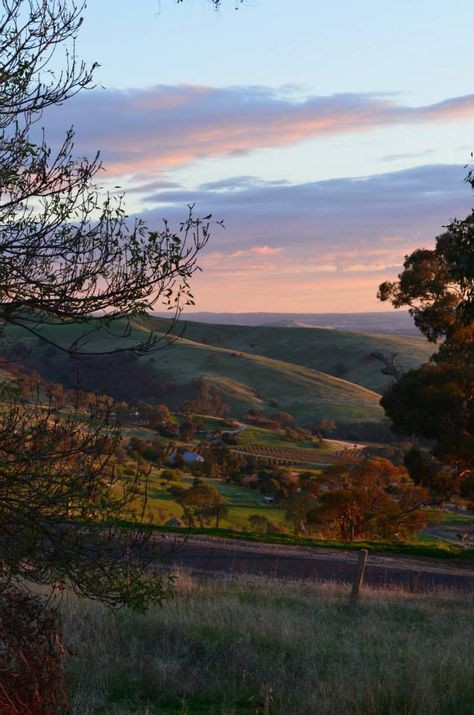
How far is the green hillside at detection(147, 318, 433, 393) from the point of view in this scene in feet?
448

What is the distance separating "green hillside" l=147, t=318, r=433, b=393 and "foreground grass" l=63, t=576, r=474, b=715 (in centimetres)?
11455

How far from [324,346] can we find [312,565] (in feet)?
438

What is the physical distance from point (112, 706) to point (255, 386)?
107 m

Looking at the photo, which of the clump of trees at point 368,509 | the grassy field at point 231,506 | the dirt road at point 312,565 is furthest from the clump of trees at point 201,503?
the dirt road at point 312,565

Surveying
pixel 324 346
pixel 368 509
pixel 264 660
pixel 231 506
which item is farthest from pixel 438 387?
pixel 324 346

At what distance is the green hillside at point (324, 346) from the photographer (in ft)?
448

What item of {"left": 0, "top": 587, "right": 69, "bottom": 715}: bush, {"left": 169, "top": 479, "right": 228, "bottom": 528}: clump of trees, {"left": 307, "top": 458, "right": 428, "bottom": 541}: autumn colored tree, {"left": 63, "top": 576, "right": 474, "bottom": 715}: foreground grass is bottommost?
{"left": 169, "top": 479, "right": 228, "bottom": 528}: clump of trees

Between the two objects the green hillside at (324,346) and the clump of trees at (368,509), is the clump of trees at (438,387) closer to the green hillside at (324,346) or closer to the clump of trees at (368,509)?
the clump of trees at (368,509)

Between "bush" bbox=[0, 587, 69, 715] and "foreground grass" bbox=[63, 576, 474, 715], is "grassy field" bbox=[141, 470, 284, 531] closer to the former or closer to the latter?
"foreground grass" bbox=[63, 576, 474, 715]

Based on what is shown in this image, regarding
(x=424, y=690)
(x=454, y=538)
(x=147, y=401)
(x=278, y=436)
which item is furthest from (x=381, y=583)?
(x=147, y=401)

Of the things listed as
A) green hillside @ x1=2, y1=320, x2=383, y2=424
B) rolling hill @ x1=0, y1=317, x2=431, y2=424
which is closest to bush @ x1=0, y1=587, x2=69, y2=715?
rolling hill @ x1=0, y1=317, x2=431, y2=424

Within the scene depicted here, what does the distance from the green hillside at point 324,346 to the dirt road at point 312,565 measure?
344 feet

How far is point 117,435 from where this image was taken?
263 inches

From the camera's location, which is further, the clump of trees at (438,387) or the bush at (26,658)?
the clump of trees at (438,387)
